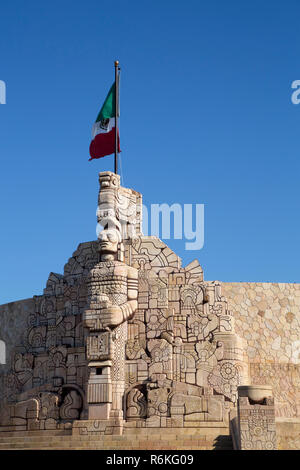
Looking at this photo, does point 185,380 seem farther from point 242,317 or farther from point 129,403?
point 242,317

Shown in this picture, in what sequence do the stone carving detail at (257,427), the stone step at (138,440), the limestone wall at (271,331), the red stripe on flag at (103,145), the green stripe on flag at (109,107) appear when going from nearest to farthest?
the stone carving detail at (257,427) → the stone step at (138,440) → the limestone wall at (271,331) → the red stripe on flag at (103,145) → the green stripe on flag at (109,107)

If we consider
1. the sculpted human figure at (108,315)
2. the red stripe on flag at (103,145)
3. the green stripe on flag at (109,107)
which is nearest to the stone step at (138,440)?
the sculpted human figure at (108,315)

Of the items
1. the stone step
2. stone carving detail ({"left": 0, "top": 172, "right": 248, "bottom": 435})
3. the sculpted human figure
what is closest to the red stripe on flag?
stone carving detail ({"left": 0, "top": 172, "right": 248, "bottom": 435})

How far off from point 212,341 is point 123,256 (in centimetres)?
336

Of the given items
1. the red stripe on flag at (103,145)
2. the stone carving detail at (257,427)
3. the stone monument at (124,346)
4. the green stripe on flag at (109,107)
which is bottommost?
the stone carving detail at (257,427)

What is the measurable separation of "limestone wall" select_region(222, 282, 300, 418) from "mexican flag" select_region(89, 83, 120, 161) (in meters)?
5.27

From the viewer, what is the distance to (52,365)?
2072 cm

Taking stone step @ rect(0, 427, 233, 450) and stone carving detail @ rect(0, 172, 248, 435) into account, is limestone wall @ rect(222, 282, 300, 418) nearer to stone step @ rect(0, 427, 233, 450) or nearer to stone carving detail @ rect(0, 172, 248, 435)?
stone carving detail @ rect(0, 172, 248, 435)

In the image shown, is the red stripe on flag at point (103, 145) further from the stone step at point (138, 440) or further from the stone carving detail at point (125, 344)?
the stone step at point (138, 440)

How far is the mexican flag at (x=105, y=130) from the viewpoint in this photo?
2258 centimetres
